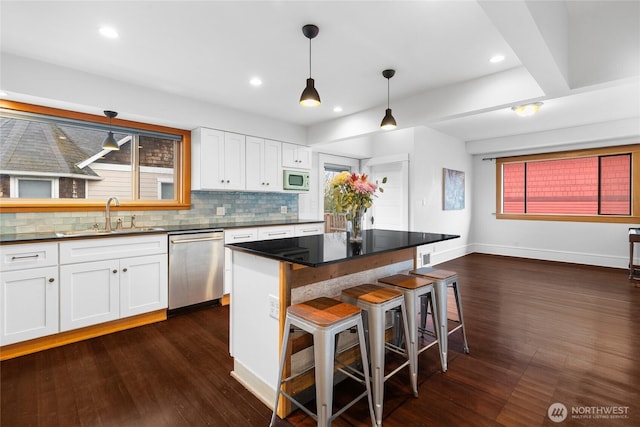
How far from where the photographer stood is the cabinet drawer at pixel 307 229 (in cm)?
455

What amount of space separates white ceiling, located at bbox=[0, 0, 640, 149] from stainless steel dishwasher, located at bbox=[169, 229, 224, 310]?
171cm

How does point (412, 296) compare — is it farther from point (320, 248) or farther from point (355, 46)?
point (355, 46)

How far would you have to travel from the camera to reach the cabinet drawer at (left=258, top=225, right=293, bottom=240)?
4055mm

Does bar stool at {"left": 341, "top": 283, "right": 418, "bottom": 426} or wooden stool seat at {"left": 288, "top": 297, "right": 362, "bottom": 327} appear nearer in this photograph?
wooden stool seat at {"left": 288, "top": 297, "right": 362, "bottom": 327}

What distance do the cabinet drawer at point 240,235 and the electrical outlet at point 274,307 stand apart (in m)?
2.03

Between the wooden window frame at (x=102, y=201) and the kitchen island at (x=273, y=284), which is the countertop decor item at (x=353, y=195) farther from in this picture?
the wooden window frame at (x=102, y=201)

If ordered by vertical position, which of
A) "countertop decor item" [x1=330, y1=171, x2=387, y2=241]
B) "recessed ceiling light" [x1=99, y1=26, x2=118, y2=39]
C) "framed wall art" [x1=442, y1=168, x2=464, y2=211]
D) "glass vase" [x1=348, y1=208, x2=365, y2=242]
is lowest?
"glass vase" [x1=348, y1=208, x2=365, y2=242]

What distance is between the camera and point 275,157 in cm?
461

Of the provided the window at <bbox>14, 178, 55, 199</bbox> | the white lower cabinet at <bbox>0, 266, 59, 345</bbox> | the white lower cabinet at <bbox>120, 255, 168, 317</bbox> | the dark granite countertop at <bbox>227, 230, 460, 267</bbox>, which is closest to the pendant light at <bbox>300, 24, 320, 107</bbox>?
the dark granite countertop at <bbox>227, 230, 460, 267</bbox>

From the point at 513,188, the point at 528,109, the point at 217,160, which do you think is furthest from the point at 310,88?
the point at 513,188

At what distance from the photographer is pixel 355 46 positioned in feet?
8.37

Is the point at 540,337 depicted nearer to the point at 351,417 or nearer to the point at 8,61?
the point at 351,417

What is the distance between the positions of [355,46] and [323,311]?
2.15 m

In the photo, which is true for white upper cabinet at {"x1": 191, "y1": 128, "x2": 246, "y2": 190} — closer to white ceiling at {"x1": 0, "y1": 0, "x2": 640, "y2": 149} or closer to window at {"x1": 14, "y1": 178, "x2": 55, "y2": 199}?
white ceiling at {"x1": 0, "y1": 0, "x2": 640, "y2": 149}
